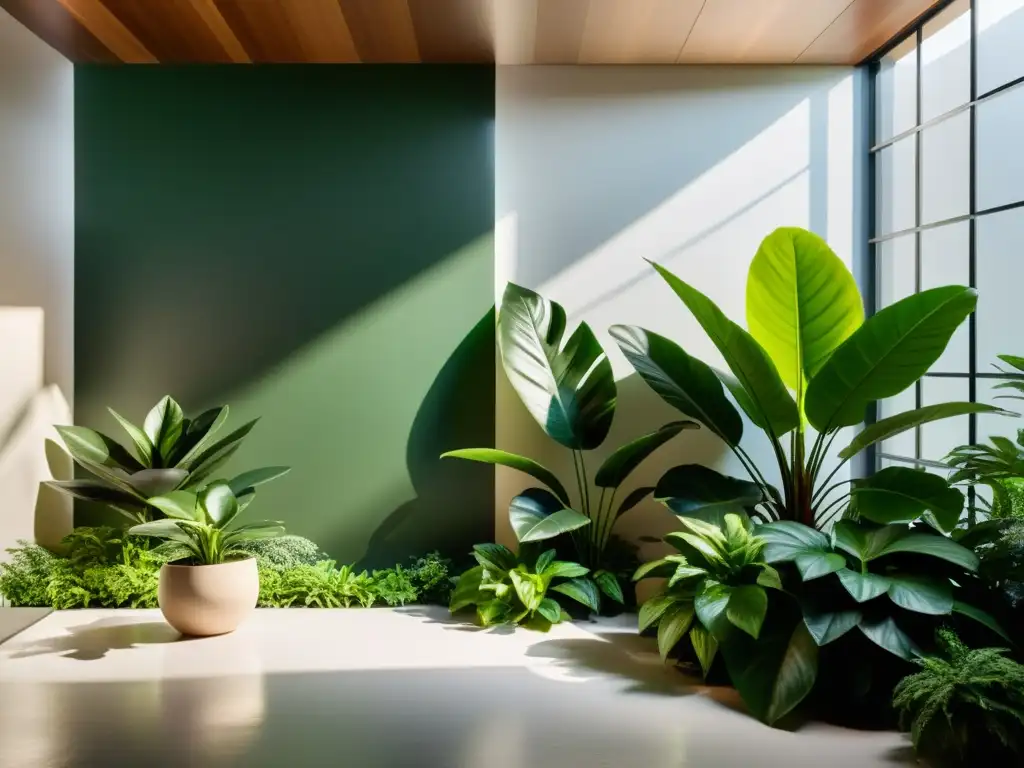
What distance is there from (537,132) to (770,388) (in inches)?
70.9

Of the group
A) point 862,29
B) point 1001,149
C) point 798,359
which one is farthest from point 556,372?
point 1001,149

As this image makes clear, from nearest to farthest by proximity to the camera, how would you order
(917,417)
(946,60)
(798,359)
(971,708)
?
(971,708), (917,417), (798,359), (946,60)

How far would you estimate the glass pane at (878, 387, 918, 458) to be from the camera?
405 centimetres

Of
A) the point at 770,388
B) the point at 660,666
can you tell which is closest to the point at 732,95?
the point at 770,388

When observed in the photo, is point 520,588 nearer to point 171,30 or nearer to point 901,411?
point 901,411

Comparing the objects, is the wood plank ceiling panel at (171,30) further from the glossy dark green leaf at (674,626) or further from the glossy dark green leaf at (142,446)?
the glossy dark green leaf at (674,626)

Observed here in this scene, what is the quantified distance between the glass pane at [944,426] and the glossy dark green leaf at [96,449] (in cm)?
518

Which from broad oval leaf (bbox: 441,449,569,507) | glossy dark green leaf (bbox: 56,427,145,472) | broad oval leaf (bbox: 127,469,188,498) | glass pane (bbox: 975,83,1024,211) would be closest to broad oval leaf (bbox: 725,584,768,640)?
broad oval leaf (bbox: 441,449,569,507)

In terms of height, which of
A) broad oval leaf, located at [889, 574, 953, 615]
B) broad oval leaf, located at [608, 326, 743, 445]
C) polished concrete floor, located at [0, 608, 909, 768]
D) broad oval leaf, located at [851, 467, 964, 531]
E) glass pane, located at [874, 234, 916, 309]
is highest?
glass pane, located at [874, 234, 916, 309]

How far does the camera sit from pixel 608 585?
11.7 ft

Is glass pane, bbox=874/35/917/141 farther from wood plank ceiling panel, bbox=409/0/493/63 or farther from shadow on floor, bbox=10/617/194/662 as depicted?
shadow on floor, bbox=10/617/194/662

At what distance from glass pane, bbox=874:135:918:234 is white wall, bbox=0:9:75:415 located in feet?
12.9

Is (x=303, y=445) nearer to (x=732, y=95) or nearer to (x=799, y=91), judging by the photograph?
(x=732, y=95)

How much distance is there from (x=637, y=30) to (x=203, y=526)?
2.78 m
